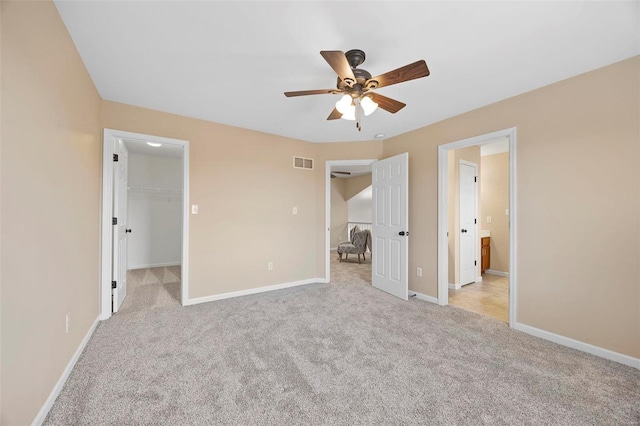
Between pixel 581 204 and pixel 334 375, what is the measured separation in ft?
8.34

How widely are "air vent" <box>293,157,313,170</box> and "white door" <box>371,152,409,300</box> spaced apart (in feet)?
3.51

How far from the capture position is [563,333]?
231 cm

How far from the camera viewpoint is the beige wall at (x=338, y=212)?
8.12 metres

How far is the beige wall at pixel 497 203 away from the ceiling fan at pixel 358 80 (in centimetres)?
392

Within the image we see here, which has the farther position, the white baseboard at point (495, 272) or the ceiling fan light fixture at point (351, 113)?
the white baseboard at point (495, 272)

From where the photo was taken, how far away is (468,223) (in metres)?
4.30

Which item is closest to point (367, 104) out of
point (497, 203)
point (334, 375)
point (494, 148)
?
point (334, 375)

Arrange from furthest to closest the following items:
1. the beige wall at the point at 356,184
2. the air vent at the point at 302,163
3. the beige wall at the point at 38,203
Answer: the beige wall at the point at 356,184, the air vent at the point at 302,163, the beige wall at the point at 38,203

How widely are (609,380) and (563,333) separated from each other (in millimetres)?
541

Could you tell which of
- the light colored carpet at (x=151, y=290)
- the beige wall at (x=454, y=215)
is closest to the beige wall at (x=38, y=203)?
the light colored carpet at (x=151, y=290)

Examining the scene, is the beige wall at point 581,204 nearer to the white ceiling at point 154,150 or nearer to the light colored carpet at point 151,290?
the light colored carpet at point 151,290

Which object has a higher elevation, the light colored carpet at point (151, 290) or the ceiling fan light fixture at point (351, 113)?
the ceiling fan light fixture at point (351, 113)

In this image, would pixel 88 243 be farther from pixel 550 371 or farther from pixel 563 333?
pixel 563 333

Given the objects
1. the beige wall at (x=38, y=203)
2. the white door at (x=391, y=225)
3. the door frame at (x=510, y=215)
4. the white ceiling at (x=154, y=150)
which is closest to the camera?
the beige wall at (x=38, y=203)
